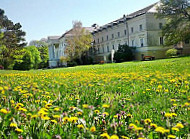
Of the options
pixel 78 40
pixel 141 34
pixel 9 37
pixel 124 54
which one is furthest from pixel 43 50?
pixel 141 34

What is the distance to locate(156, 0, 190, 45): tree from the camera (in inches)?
1222

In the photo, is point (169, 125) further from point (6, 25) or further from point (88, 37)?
point (6, 25)

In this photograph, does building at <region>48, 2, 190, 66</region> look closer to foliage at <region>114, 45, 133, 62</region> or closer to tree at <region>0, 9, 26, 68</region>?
foliage at <region>114, 45, 133, 62</region>

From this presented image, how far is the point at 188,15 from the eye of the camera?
31859mm

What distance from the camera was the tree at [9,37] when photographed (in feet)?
143

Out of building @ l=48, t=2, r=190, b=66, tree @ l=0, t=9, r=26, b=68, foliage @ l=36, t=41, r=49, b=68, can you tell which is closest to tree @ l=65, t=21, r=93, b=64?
building @ l=48, t=2, r=190, b=66

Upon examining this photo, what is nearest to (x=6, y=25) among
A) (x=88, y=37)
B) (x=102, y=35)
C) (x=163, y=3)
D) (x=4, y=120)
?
(x=88, y=37)

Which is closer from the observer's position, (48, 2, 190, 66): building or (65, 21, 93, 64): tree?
(48, 2, 190, 66): building

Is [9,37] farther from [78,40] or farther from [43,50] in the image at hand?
[43,50]

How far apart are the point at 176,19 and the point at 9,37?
33293 mm

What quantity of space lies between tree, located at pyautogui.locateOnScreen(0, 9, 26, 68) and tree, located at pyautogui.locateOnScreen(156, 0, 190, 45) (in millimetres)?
29478

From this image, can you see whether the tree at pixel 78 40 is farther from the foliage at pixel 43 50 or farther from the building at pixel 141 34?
the foliage at pixel 43 50

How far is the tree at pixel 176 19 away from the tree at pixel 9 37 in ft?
96.7

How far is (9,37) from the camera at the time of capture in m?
44.4
